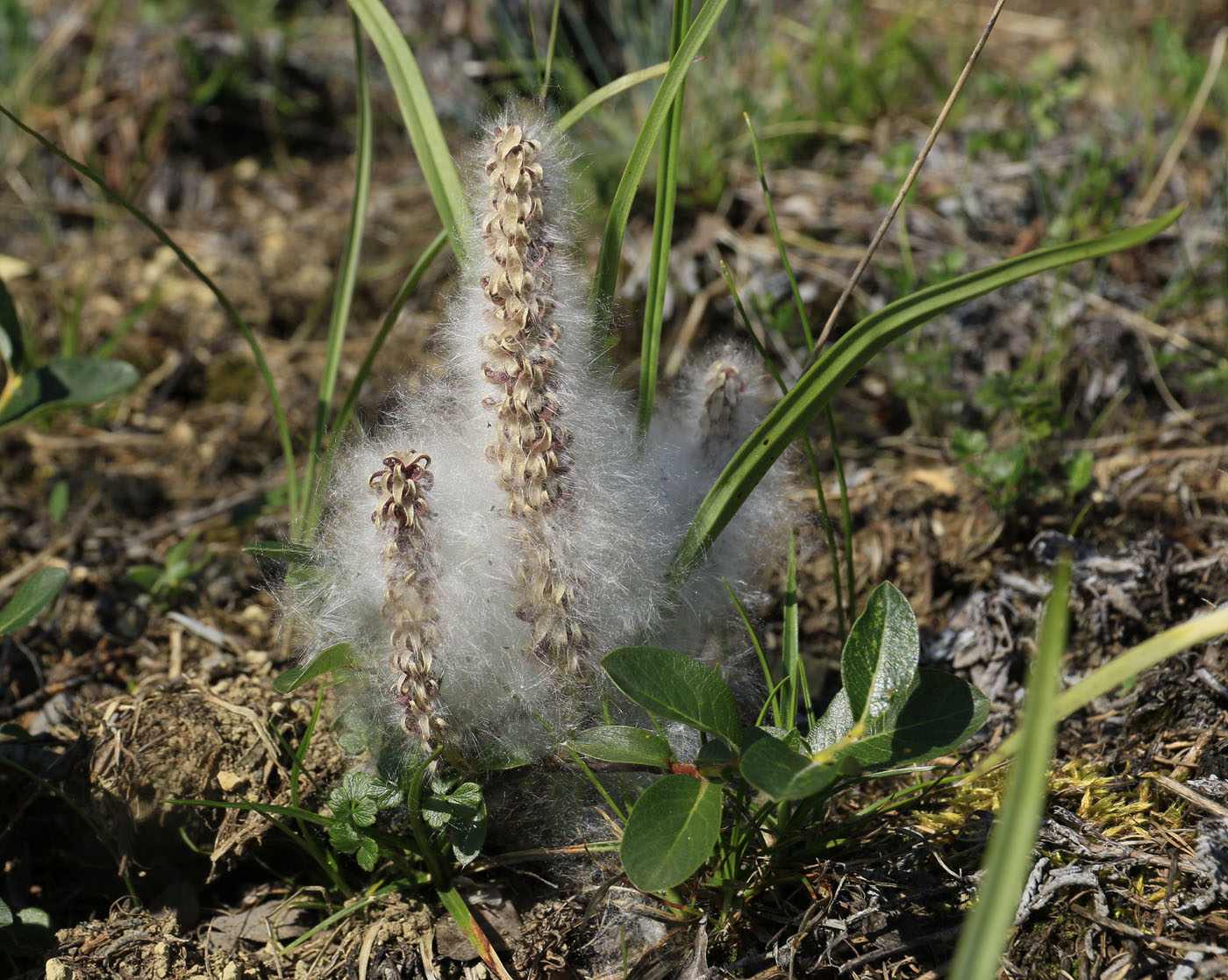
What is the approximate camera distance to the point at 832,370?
1542mm

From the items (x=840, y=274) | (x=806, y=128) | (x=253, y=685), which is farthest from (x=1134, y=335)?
(x=253, y=685)

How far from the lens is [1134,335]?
9.25 feet

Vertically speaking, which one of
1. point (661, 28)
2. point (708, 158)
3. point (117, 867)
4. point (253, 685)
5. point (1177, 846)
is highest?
point (661, 28)

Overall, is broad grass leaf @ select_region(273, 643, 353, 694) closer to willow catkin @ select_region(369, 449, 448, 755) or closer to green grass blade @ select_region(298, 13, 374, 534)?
willow catkin @ select_region(369, 449, 448, 755)

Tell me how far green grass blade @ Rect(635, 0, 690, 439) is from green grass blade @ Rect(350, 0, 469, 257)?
0.35 meters

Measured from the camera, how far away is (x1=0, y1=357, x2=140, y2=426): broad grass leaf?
2275 millimetres

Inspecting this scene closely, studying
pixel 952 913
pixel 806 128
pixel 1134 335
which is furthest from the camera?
pixel 806 128

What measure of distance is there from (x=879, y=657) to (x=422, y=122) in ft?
4.24

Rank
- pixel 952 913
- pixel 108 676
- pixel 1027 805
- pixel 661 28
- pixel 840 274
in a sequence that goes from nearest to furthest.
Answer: pixel 1027 805 → pixel 952 913 → pixel 108 676 → pixel 840 274 → pixel 661 28

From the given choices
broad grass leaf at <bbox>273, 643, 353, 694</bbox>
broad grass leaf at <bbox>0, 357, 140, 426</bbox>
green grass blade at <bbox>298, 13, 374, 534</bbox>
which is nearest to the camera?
broad grass leaf at <bbox>273, 643, 353, 694</bbox>

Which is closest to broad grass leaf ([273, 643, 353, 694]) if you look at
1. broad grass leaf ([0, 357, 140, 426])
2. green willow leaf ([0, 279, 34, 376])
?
broad grass leaf ([0, 357, 140, 426])

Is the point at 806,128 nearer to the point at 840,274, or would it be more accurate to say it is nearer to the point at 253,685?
the point at 840,274

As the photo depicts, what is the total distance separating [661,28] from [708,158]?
2.58 ft

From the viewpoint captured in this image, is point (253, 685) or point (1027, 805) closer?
point (1027, 805)
